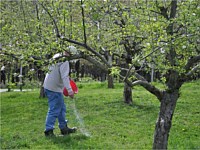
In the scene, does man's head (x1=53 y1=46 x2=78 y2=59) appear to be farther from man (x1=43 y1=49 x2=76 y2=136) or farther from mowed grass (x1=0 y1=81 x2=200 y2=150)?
man (x1=43 y1=49 x2=76 y2=136)

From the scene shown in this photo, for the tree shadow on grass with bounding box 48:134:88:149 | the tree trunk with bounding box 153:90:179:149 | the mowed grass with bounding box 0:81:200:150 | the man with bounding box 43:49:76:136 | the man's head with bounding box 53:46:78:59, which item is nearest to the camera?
the man's head with bounding box 53:46:78:59

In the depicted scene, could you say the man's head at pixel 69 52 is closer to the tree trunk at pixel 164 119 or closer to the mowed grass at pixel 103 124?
the tree trunk at pixel 164 119

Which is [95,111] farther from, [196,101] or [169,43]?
[169,43]

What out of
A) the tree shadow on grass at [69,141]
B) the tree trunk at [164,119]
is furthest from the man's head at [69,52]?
the tree shadow on grass at [69,141]

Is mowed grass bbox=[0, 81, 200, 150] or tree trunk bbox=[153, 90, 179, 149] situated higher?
tree trunk bbox=[153, 90, 179, 149]

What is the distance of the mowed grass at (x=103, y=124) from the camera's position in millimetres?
6133

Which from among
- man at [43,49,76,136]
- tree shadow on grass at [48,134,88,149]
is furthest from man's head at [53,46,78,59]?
man at [43,49,76,136]

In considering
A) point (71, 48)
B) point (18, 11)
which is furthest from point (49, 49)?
point (18, 11)

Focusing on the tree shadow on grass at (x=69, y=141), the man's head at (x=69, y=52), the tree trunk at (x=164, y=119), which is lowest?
the tree shadow on grass at (x=69, y=141)

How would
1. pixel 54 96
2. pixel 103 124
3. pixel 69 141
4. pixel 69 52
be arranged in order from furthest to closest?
pixel 103 124
pixel 54 96
pixel 69 141
pixel 69 52

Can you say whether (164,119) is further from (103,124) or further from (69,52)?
(103,124)

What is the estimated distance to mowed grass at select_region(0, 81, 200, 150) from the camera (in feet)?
20.1

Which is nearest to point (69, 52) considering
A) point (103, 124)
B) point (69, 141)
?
point (69, 141)

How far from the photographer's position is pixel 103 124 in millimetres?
7621
